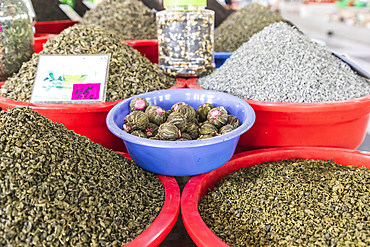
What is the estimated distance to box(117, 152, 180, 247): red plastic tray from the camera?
0.78 metres

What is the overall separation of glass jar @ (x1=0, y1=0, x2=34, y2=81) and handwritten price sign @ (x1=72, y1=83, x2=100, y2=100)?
26.2 inches

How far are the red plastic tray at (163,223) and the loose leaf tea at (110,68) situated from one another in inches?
24.0

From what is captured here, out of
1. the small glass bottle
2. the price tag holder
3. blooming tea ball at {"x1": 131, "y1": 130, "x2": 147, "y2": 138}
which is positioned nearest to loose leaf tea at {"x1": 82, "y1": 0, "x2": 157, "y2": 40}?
the small glass bottle

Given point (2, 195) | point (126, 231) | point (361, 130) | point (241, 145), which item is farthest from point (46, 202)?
point (361, 130)

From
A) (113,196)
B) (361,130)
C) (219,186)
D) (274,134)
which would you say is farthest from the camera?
(361,130)

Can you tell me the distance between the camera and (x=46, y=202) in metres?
0.79

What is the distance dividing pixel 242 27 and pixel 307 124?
143 centimetres

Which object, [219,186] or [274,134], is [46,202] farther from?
[274,134]

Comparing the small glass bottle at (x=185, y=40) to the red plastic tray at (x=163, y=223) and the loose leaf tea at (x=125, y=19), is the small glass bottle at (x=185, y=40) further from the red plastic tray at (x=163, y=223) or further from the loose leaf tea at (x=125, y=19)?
the red plastic tray at (x=163, y=223)

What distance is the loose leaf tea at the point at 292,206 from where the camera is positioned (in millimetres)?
864

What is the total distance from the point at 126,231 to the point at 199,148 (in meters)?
0.35

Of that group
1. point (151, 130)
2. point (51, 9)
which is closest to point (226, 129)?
point (151, 130)

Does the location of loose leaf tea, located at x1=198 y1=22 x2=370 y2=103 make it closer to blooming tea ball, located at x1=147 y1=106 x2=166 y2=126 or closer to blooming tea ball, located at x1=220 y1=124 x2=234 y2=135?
blooming tea ball, located at x1=220 y1=124 x2=234 y2=135

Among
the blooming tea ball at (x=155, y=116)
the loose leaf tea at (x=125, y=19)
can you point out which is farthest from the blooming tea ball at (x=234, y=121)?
the loose leaf tea at (x=125, y=19)
